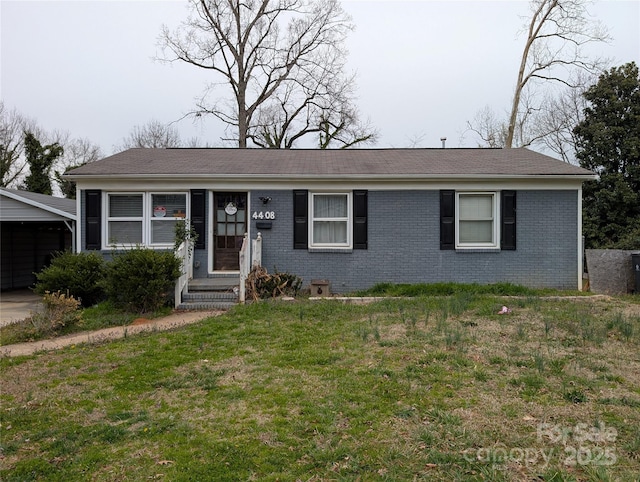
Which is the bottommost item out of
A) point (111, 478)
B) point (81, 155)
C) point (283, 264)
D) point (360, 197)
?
point (111, 478)

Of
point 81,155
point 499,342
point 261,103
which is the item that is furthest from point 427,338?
point 81,155

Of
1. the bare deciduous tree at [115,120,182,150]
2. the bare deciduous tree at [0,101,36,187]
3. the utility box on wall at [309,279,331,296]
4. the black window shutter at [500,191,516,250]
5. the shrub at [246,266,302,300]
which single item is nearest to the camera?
the shrub at [246,266,302,300]

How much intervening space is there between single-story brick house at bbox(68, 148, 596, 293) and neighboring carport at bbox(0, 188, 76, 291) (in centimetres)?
180

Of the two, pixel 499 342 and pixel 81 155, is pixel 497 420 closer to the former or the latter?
pixel 499 342

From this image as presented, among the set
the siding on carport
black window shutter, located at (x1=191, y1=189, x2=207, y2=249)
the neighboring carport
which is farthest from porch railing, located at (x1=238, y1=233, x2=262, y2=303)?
the siding on carport

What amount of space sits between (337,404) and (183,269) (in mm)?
6076

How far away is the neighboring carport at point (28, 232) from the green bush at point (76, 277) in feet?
6.34

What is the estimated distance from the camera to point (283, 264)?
10094mm

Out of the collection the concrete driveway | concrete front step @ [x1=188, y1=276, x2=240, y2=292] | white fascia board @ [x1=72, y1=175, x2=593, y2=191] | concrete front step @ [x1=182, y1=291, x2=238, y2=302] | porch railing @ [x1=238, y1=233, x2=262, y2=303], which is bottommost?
the concrete driveway

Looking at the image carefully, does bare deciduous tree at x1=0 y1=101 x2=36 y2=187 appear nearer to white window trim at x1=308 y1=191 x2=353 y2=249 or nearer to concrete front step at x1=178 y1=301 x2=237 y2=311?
concrete front step at x1=178 y1=301 x2=237 y2=311

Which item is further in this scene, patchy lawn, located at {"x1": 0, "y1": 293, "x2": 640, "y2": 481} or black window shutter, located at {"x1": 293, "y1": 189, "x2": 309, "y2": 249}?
black window shutter, located at {"x1": 293, "y1": 189, "x2": 309, "y2": 249}

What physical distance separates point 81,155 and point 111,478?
34.7m

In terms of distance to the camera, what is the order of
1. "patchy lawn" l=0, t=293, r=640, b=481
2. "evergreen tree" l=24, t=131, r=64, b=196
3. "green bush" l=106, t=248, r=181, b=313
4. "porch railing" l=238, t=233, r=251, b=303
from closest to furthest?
1. "patchy lawn" l=0, t=293, r=640, b=481
2. "green bush" l=106, t=248, r=181, b=313
3. "porch railing" l=238, t=233, r=251, b=303
4. "evergreen tree" l=24, t=131, r=64, b=196

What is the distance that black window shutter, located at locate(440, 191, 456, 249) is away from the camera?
10062mm
